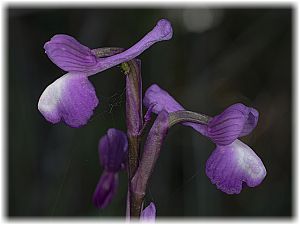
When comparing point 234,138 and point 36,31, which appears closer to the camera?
point 234,138

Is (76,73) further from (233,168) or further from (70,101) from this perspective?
(233,168)

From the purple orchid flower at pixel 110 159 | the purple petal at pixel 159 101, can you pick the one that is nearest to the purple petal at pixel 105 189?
the purple orchid flower at pixel 110 159

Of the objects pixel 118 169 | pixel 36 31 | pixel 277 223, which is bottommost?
pixel 277 223

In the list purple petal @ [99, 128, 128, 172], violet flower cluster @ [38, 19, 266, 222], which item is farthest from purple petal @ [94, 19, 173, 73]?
purple petal @ [99, 128, 128, 172]

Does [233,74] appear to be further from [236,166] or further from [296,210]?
[236,166]

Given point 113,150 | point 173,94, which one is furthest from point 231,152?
point 173,94

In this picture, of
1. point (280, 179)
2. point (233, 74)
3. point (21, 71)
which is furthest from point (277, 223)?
point (21, 71)

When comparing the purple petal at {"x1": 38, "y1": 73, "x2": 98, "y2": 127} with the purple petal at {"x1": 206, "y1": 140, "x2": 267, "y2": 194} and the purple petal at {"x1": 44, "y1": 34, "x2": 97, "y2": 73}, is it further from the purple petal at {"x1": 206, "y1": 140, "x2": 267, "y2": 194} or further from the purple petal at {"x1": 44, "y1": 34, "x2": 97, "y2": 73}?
the purple petal at {"x1": 206, "y1": 140, "x2": 267, "y2": 194}
